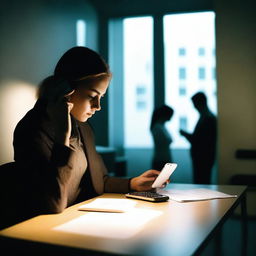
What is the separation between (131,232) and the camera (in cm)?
106

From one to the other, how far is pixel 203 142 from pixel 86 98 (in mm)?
2791

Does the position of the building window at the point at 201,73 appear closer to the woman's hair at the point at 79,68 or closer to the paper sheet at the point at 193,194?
the paper sheet at the point at 193,194

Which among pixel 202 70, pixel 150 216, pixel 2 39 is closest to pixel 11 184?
pixel 150 216

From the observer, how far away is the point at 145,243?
0.95m

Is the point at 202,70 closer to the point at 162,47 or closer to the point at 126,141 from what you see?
the point at 162,47

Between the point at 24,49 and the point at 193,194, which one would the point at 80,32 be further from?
the point at 193,194

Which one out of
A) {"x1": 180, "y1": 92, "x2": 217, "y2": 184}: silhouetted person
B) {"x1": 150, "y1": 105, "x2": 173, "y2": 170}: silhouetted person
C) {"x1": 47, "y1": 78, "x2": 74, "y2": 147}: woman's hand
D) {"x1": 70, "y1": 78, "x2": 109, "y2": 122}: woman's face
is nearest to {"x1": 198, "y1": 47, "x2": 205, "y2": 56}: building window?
{"x1": 150, "y1": 105, "x2": 173, "y2": 170}: silhouetted person

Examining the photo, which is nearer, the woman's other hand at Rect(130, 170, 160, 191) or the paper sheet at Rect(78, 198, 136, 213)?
the paper sheet at Rect(78, 198, 136, 213)

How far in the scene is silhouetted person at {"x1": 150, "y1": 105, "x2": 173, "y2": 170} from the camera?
4.70 meters

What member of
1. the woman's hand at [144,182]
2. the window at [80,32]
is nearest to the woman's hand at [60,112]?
the woman's hand at [144,182]

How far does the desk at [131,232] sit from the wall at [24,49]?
2474mm

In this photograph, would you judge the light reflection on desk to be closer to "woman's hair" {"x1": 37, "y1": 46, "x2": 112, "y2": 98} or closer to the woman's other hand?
the woman's other hand

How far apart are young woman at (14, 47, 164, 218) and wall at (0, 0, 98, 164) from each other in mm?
1950

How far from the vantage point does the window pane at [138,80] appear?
6.33m
